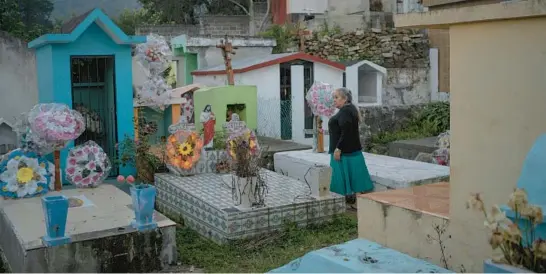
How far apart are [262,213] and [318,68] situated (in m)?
8.79

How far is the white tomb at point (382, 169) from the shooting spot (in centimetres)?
814

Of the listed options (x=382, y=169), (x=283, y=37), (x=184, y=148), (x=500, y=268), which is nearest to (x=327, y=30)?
(x=283, y=37)

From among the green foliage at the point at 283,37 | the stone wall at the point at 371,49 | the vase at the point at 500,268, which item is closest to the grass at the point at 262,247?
the vase at the point at 500,268

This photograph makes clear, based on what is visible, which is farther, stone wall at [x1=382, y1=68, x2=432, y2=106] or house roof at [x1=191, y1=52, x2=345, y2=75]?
stone wall at [x1=382, y1=68, x2=432, y2=106]

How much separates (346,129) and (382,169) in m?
1.09

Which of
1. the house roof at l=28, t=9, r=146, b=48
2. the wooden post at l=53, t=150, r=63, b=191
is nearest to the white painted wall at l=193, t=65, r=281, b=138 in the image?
the house roof at l=28, t=9, r=146, b=48

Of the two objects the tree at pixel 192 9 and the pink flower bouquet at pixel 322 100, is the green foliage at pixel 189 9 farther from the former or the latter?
the pink flower bouquet at pixel 322 100

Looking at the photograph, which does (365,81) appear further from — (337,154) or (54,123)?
(54,123)

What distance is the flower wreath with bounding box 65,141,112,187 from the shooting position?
329 inches

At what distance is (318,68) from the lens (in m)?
15.3

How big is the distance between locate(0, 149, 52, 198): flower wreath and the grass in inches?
79.1

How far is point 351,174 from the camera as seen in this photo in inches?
333

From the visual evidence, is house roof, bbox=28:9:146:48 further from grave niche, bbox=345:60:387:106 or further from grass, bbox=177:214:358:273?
grave niche, bbox=345:60:387:106

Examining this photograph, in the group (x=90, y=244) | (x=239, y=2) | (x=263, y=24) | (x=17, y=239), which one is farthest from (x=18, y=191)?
(x=239, y=2)
